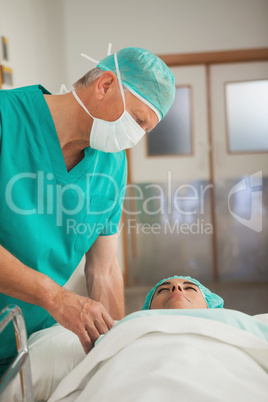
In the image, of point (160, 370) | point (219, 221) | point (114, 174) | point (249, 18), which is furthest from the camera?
point (219, 221)

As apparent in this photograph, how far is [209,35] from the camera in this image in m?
3.84

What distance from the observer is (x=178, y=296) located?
1451mm

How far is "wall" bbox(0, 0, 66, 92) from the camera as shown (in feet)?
8.80

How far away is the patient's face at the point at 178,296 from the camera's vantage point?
1.44m

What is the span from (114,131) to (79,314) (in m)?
0.53

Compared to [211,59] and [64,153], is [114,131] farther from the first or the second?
[211,59]

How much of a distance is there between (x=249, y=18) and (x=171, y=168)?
4.61 feet

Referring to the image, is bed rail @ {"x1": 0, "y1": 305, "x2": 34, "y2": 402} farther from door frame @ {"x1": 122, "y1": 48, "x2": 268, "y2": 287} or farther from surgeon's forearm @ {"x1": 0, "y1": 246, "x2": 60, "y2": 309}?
door frame @ {"x1": 122, "y1": 48, "x2": 268, "y2": 287}

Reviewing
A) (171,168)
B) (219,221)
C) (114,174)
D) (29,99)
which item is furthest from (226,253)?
(29,99)

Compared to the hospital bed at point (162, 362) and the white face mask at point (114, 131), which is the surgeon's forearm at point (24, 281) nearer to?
the hospital bed at point (162, 362)

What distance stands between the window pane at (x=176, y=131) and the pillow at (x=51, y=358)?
116 inches

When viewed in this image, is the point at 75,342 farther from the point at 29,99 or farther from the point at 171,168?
the point at 171,168

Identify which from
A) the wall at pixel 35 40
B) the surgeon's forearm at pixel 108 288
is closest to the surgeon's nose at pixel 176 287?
the surgeon's forearm at pixel 108 288

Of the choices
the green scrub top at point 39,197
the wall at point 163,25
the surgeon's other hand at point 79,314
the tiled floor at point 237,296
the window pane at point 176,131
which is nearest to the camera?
the surgeon's other hand at point 79,314
